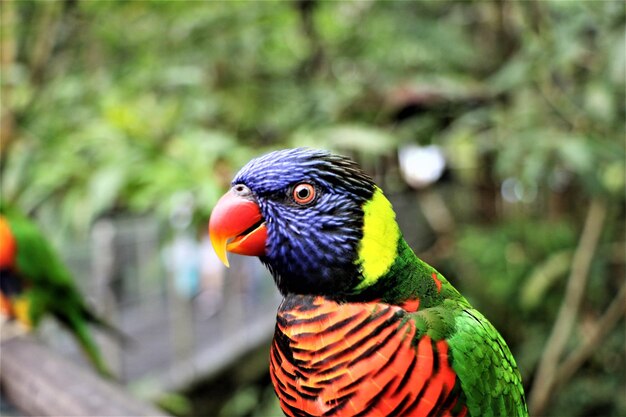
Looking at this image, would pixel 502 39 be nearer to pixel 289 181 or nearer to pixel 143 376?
pixel 289 181

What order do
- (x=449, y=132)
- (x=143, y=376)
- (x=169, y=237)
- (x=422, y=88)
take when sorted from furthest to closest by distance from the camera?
(x=143, y=376)
(x=449, y=132)
(x=422, y=88)
(x=169, y=237)

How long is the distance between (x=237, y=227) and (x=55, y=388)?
0.62 m

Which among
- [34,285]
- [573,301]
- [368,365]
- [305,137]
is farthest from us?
[573,301]

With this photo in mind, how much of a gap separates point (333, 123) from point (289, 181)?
3.52 ft

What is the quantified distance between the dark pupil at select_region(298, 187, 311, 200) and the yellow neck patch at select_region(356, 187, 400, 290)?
0.07m

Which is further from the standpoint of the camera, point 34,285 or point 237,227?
point 34,285

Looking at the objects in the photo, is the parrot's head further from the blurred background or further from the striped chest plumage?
the blurred background

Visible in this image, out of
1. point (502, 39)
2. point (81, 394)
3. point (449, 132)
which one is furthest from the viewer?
point (502, 39)

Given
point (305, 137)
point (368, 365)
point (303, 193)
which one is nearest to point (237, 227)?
point (303, 193)

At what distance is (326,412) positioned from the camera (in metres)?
0.60

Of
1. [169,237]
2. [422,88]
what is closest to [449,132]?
[422,88]

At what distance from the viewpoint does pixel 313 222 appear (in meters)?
0.63

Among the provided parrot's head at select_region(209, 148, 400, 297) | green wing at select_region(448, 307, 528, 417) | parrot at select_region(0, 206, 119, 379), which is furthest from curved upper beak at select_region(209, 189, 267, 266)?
parrot at select_region(0, 206, 119, 379)

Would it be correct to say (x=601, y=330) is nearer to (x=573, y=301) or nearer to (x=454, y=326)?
(x=573, y=301)
